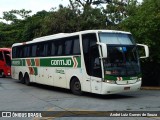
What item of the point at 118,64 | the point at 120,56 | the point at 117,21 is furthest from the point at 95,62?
the point at 117,21

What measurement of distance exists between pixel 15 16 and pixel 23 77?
32973 mm

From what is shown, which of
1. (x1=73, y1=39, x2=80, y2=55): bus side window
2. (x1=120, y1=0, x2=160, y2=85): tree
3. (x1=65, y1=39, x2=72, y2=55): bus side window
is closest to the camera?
(x1=73, y1=39, x2=80, y2=55): bus side window

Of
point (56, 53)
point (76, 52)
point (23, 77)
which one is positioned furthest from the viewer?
point (23, 77)

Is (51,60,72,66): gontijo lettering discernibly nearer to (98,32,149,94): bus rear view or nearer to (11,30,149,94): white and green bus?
(11,30,149,94): white and green bus

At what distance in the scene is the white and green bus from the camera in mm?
16250

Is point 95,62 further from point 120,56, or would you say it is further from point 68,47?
point 68,47

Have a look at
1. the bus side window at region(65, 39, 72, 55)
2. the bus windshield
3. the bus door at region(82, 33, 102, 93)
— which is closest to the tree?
the bus side window at region(65, 39, 72, 55)

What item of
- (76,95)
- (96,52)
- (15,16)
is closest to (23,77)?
(76,95)

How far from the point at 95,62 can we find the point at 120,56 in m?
1.19

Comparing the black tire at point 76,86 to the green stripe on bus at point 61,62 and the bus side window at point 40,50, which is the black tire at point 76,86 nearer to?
the green stripe on bus at point 61,62

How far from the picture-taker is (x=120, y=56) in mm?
16547

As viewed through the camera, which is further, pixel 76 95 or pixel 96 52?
A: pixel 76 95

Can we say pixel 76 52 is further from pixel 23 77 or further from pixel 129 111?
pixel 23 77

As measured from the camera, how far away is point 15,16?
57.3 m
